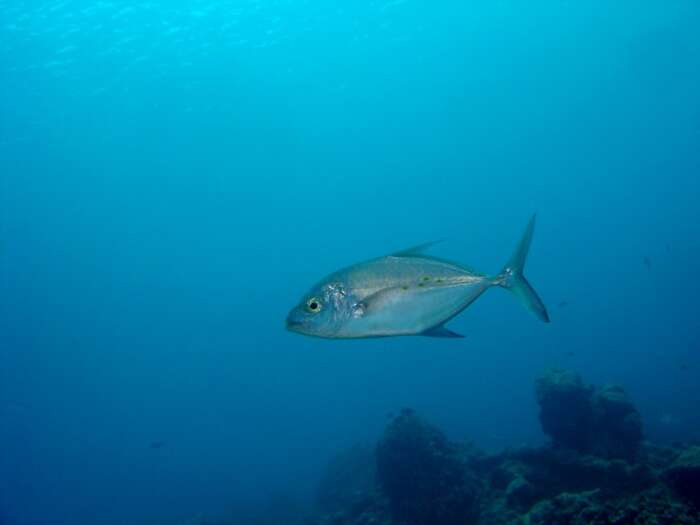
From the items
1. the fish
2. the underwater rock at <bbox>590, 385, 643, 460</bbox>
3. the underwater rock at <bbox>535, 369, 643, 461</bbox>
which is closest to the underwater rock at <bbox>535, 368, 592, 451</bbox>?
the underwater rock at <bbox>535, 369, 643, 461</bbox>

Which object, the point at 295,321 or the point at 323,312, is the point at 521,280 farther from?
the point at 295,321

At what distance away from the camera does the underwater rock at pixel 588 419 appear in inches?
379

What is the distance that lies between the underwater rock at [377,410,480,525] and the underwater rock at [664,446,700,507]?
3823mm

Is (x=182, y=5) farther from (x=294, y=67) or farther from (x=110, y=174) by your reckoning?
(x=110, y=174)

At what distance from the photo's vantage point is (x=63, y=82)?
142 ft

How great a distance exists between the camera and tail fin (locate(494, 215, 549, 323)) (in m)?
3.03

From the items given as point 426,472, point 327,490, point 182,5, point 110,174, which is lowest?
point 327,490

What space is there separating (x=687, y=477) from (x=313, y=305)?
6472mm

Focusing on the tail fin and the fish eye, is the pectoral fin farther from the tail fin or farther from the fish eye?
the fish eye

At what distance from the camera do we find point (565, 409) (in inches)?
391

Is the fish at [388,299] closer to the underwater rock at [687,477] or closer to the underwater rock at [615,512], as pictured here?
the underwater rock at [615,512]

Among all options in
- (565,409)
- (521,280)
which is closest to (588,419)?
(565,409)

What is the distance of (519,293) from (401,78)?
76628mm

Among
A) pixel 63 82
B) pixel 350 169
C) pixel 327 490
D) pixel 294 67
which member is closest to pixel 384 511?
pixel 327 490
